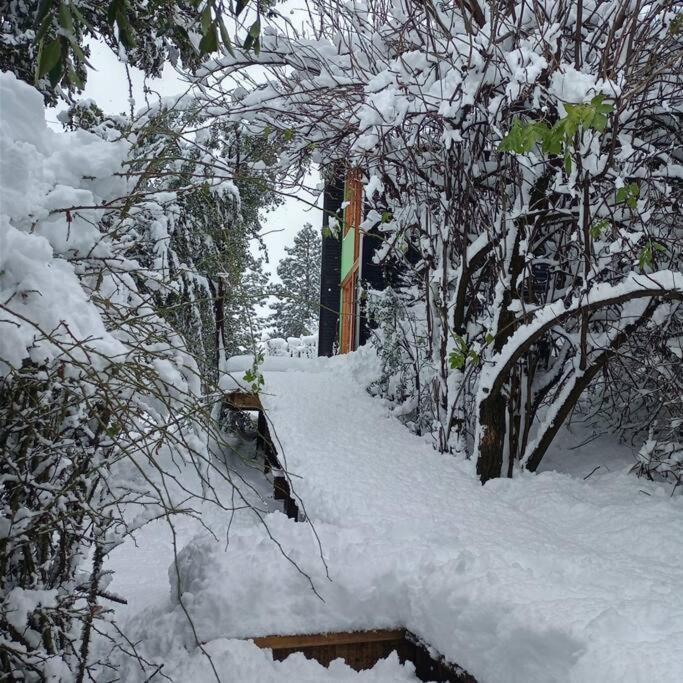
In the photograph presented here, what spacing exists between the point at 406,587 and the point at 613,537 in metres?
1.35

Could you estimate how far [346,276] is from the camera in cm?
1309

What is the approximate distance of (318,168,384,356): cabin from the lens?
31.4ft

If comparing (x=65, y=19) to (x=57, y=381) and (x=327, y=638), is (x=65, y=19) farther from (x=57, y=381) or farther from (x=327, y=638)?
(x=327, y=638)

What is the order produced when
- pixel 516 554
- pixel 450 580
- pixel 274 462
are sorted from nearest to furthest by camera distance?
pixel 450 580, pixel 516 554, pixel 274 462

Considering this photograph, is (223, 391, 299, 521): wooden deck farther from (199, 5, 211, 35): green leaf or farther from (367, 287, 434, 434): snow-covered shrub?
(199, 5, 211, 35): green leaf

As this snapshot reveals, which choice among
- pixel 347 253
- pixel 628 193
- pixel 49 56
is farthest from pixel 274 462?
pixel 347 253

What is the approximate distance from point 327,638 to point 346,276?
10.8 m

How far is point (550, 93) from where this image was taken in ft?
11.2

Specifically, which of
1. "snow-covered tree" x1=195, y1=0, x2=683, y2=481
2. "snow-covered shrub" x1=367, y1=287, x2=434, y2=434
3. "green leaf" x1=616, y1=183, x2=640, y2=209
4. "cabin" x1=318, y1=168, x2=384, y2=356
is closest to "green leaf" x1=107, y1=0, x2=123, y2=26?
"snow-covered tree" x1=195, y1=0, x2=683, y2=481

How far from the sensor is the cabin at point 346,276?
957cm

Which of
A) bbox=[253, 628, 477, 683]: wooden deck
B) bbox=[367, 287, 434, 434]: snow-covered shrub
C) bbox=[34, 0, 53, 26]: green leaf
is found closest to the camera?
bbox=[34, 0, 53, 26]: green leaf

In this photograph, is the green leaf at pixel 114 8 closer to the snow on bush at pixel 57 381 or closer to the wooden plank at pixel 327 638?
the snow on bush at pixel 57 381

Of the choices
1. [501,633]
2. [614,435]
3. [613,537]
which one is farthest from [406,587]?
[614,435]

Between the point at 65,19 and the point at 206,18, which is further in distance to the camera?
the point at 206,18
